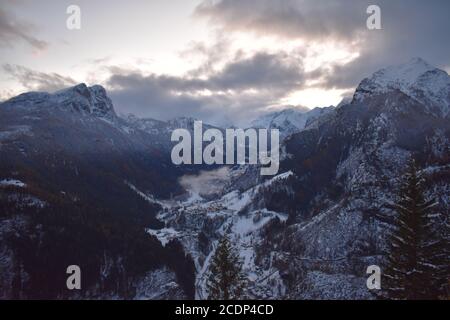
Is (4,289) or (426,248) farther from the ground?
(426,248)

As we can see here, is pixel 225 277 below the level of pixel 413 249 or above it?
below

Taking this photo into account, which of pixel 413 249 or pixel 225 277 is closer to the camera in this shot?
pixel 413 249

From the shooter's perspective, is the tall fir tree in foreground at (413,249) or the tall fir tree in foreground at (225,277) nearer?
the tall fir tree in foreground at (413,249)

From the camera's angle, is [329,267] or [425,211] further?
[329,267]

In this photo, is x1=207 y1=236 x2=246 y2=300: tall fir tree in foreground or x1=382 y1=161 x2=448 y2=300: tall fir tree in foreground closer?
x1=382 y1=161 x2=448 y2=300: tall fir tree in foreground

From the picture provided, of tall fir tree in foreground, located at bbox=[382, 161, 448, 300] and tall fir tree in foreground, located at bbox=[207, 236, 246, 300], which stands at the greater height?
tall fir tree in foreground, located at bbox=[382, 161, 448, 300]

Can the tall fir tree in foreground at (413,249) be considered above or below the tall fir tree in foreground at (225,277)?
above
